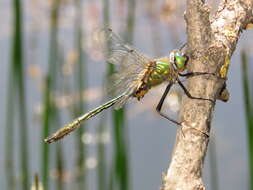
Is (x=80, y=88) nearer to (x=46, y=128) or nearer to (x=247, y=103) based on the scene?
(x=46, y=128)

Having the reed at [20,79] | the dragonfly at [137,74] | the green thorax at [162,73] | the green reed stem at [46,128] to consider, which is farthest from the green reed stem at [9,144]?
the green thorax at [162,73]

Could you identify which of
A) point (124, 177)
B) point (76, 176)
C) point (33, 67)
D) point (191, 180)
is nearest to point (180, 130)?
point (191, 180)

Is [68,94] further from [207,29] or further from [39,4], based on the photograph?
[207,29]

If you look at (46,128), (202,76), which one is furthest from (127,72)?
(46,128)

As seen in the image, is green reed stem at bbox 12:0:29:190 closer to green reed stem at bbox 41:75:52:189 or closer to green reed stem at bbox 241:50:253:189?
green reed stem at bbox 41:75:52:189

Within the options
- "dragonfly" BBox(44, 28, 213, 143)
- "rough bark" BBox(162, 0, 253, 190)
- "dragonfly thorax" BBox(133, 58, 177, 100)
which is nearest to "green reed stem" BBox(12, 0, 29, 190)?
"dragonfly" BBox(44, 28, 213, 143)
